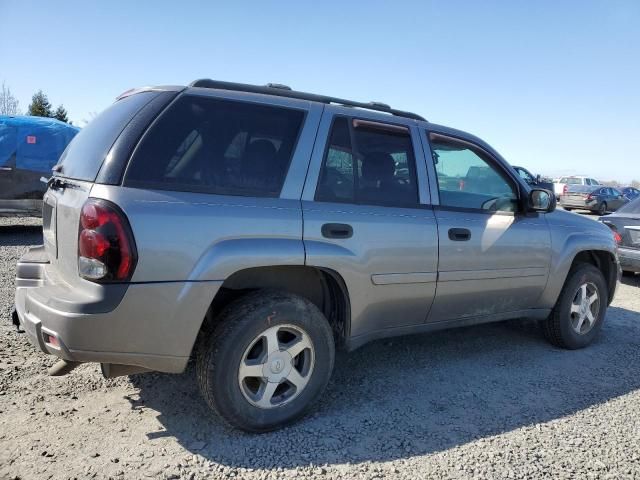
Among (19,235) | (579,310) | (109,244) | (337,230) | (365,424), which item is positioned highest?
(337,230)

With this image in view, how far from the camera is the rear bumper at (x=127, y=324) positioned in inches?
92.0

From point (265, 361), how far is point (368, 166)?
1452 millimetres

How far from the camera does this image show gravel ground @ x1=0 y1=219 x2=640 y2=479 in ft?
8.25

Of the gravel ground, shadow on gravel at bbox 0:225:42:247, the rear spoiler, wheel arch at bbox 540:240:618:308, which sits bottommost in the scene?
shadow on gravel at bbox 0:225:42:247

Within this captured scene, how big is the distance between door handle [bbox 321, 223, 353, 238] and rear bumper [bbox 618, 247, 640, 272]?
5.97m

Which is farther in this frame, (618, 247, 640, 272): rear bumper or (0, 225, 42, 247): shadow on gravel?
(0, 225, 42, 247): shadow on gravel

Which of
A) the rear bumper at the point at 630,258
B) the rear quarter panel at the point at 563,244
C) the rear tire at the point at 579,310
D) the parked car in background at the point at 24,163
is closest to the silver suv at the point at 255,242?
the rear quarter panel at the point at 563,244

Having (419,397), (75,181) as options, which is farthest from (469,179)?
(75,181)

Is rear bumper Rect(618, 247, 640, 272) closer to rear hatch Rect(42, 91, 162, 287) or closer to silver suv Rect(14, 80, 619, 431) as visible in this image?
silver suv Rect(14, 80, 619, 431)

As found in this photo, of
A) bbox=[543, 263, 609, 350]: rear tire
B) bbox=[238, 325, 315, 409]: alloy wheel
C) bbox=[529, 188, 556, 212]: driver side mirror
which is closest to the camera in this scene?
bbox=[238, 325, 315, 409]: alloy wheel

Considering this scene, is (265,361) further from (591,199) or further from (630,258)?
(591,199)

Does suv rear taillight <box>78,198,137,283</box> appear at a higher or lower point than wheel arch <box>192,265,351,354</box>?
higher

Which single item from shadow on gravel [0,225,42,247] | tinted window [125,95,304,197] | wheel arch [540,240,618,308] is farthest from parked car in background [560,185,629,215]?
tinted window [125,95,304,197]

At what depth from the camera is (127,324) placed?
2.38m
